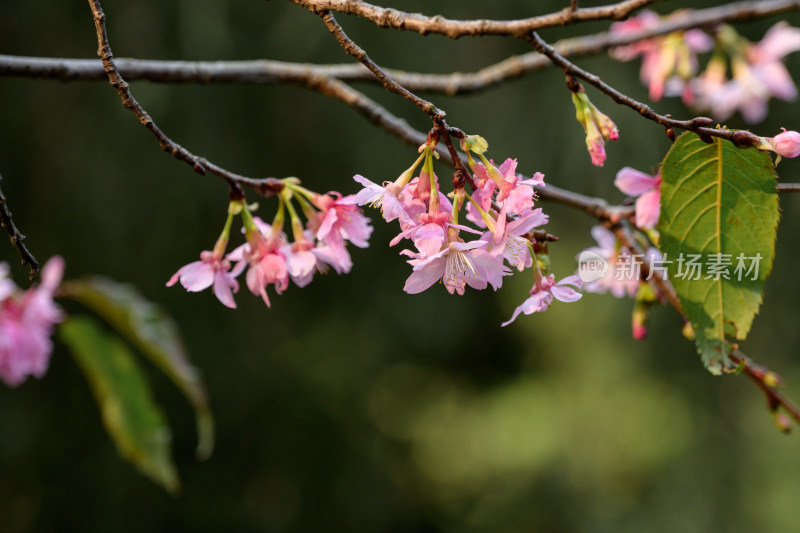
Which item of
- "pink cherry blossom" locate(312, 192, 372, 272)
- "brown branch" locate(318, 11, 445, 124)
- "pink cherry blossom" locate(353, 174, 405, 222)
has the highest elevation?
"brown branch" locate(318, 11, 445, 124)

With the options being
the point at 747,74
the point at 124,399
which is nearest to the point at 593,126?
the point at 124,399

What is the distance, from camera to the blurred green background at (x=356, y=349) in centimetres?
249

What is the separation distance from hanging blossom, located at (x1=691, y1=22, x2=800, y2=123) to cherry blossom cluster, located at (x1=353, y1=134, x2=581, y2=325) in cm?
100

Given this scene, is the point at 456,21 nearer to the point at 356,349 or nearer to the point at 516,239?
the point at 516,239

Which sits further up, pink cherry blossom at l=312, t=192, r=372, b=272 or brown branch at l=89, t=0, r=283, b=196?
brown branch at l=89, t=0, r=283, b=196

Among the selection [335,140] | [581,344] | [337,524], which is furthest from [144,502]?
[581,344]

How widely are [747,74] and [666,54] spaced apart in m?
0.23

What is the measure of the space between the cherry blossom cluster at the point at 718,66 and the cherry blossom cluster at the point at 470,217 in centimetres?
83

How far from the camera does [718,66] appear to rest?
4.33 ft

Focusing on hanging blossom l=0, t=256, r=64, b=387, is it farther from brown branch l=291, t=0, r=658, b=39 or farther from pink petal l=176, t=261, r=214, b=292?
brown branch l=291, t=0, r=658, b=39

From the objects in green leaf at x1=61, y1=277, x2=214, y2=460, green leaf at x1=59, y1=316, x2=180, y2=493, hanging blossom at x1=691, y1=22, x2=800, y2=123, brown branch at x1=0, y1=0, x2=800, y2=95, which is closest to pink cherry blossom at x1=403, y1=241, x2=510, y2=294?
brown branch at x1=0, y1=0, x2=800, y2=95

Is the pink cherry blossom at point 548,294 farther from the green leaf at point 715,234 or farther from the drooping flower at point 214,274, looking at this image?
the drooping flower at point 214,274

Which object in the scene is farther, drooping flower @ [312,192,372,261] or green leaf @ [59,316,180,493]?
green leaf @ [59,316,180,493]

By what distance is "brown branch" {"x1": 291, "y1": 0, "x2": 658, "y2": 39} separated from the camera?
405mm
